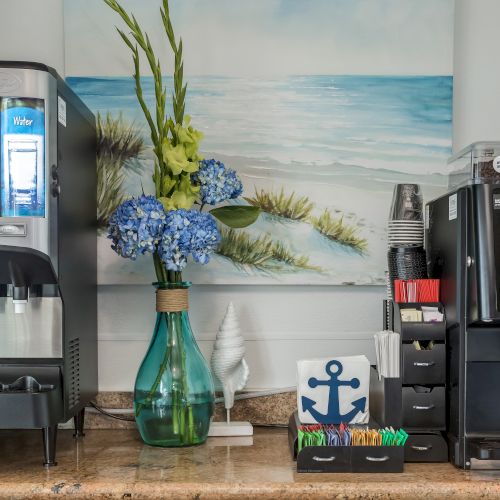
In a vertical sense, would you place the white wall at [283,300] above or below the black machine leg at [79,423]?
above

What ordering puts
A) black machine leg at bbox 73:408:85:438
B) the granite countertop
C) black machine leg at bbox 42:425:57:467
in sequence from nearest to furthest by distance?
the granite countertop, black machine leg at bbox 42:425:57:467, black machine leg at bbox 73:408:85:438

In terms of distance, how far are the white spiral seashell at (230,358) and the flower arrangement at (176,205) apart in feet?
0.62

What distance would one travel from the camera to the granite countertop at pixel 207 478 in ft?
4.40

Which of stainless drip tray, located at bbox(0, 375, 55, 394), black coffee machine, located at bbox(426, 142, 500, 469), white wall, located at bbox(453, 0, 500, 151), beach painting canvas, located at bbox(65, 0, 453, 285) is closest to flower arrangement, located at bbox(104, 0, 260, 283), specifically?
beach painting canvas, located at bbox(65, 0, 453, 285)

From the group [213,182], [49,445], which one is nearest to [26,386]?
[49,445]

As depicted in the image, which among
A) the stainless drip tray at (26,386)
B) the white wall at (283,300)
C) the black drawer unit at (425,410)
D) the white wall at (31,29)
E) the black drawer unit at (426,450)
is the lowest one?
the black drawer unit at (426,450)

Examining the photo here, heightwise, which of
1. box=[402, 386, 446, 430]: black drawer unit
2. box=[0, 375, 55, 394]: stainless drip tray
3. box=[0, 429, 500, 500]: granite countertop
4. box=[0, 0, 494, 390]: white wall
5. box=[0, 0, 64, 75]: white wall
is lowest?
box=[0, 429, 500, 500]: granite countertop

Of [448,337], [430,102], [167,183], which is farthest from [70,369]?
[430,102]

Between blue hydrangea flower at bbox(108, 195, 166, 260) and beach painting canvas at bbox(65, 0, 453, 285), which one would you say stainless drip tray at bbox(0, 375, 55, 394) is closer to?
blue hydrangea flower at bbox(108, 195, 166, 260)

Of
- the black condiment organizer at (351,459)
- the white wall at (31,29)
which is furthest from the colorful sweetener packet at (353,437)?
the white wall at (31,29)

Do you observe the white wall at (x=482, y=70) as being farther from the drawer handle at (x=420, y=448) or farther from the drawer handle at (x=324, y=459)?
the drawer handle at (x=324, y=459)

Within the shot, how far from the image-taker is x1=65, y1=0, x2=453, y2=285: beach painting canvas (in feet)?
6.27

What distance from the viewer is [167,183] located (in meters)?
1.68

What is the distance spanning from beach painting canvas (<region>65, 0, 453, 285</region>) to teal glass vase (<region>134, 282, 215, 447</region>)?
0.83 ft
